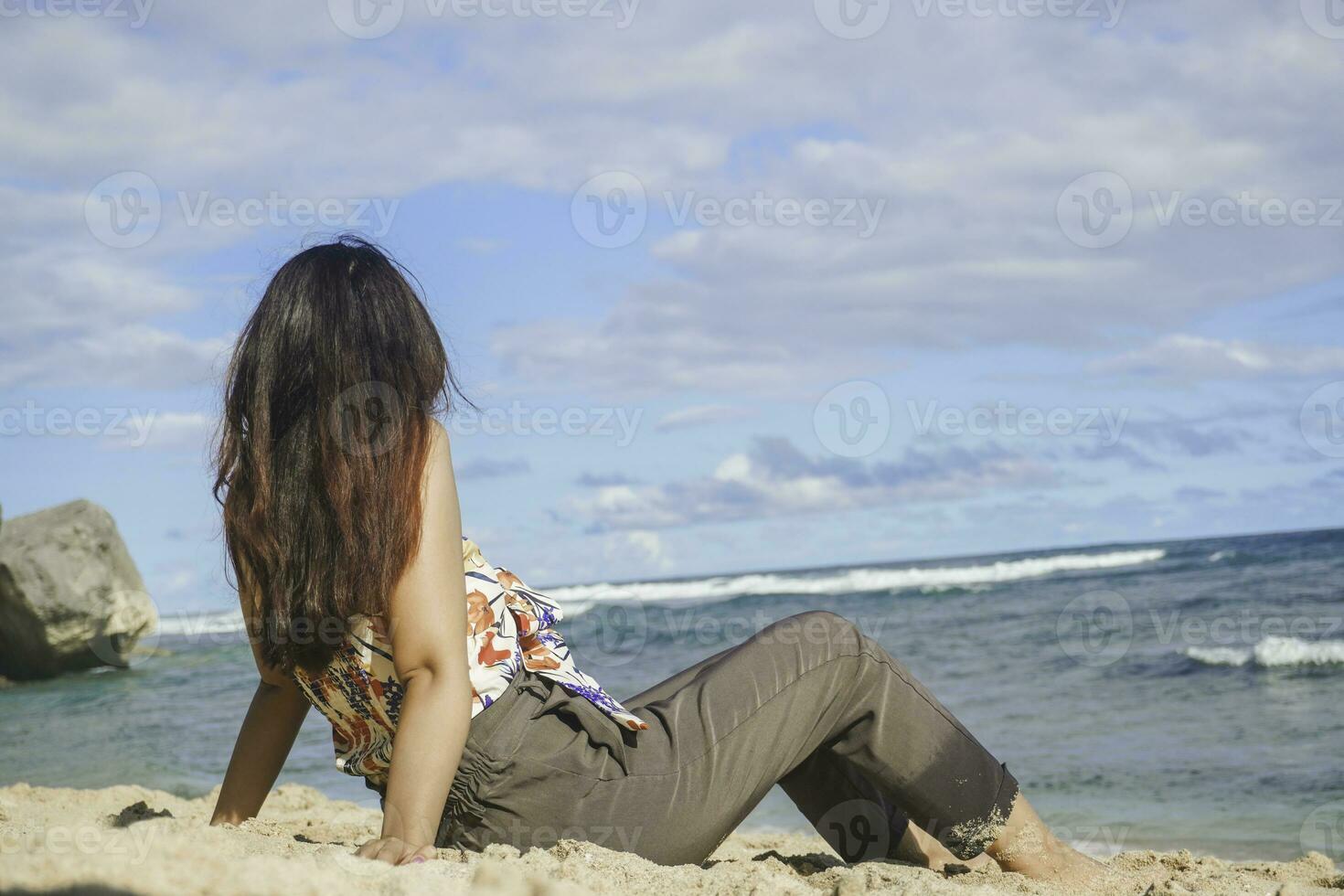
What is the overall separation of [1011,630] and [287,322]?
12.9m

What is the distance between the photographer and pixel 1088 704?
7602mm

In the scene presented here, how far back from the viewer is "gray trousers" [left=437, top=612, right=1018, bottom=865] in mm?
2139

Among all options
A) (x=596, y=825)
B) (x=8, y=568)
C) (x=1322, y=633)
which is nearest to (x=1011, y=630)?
(x=1322, y=633)

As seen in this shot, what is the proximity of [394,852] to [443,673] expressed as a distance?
32 centimetres

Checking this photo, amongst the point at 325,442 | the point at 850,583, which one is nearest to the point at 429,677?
the point at 325,442

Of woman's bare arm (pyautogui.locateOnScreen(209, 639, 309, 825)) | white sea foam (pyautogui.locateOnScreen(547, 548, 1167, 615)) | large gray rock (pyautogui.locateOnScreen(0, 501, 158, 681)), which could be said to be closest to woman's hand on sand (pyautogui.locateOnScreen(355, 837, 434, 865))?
woman's bare arm (pyautogui.locateOnScreen(209, 639, 309, 825))

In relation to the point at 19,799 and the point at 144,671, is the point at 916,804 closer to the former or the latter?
the point at 19,799
